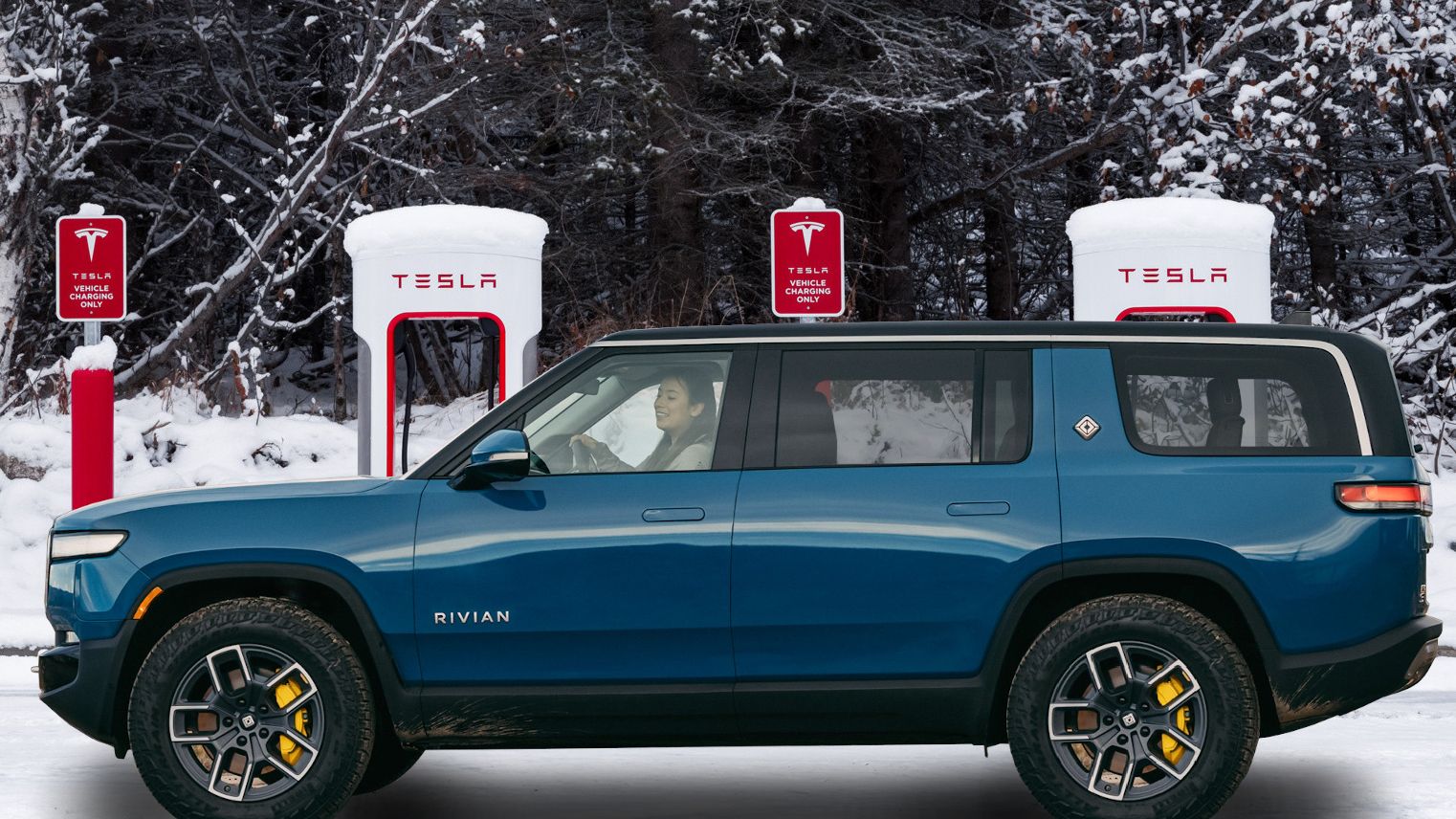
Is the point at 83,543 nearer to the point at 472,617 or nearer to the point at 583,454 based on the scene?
the point at 472,617

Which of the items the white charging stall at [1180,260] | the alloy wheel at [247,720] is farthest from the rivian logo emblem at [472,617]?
the white charging stall at [1180,260]

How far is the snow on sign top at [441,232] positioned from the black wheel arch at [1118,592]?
19.8 ft

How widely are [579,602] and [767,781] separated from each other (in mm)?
1607

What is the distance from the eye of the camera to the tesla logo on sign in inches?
461

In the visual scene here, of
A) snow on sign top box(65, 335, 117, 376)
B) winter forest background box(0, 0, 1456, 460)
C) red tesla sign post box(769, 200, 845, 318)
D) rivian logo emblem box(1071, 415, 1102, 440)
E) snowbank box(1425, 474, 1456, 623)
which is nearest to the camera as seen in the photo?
rivian logo emblem box(1071, 415, 1102, 440)

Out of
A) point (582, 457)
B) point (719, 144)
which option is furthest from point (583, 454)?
point (719, 144)

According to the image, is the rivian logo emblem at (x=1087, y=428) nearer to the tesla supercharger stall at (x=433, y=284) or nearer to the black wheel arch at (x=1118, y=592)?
the black wheel arch at (x=1118, y=592)

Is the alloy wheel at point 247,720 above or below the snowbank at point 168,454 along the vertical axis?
below

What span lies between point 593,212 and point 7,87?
7342 mm

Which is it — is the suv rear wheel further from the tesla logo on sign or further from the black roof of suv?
the tesla logo on sign

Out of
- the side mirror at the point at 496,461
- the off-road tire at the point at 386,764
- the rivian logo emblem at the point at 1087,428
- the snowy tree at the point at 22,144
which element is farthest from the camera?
the snowy tree at the point at 22,144

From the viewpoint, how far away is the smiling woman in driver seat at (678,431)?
6047mm

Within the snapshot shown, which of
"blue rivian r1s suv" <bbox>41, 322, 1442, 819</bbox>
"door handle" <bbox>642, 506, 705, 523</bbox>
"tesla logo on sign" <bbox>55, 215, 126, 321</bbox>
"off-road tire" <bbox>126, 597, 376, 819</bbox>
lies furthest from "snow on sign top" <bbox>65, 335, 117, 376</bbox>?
"door handle" <bbox>642, 506, 705, 523</bbox>

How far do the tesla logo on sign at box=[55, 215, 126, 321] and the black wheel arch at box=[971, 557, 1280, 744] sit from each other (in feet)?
25.5
